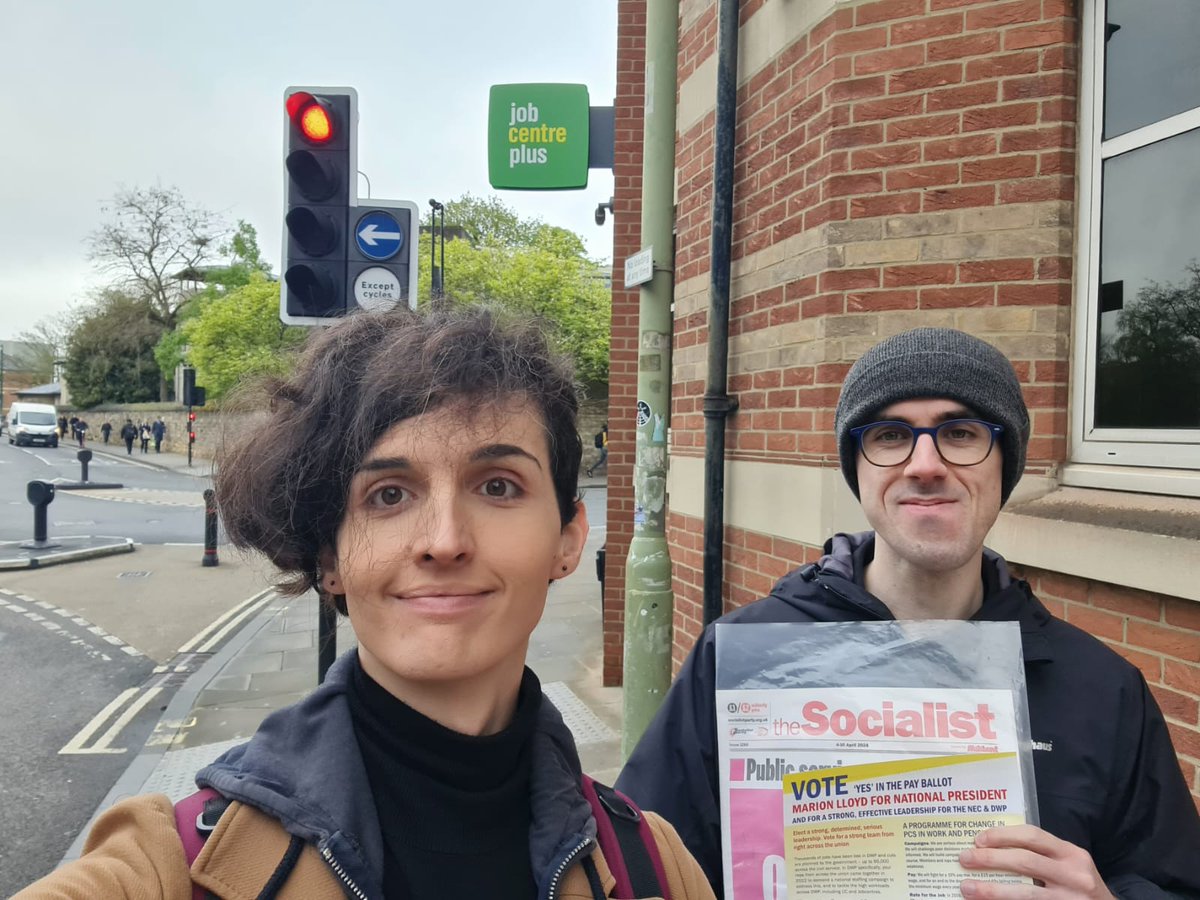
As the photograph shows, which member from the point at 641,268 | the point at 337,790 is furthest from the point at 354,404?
the point at 641,268

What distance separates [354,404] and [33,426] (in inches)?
1997

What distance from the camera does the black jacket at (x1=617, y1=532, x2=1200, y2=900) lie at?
1.42 metres

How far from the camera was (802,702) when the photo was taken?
4.57 feet

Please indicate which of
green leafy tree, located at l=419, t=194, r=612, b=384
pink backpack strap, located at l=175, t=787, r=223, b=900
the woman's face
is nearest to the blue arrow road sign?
the woman's face

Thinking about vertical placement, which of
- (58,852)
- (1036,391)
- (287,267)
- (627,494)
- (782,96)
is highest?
(782,96)

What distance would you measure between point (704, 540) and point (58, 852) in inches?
138

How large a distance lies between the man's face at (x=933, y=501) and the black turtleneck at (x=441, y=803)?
2.67ft

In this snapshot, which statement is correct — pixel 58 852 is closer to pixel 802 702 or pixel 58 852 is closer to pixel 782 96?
pixel 802 702

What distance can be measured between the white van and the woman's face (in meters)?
50.5

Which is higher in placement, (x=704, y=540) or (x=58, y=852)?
(x=704, y=540)

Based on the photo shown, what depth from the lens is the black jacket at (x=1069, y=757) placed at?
1.42 meters

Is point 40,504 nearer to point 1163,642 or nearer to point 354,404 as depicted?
point 354,404

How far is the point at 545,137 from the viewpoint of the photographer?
6734mm

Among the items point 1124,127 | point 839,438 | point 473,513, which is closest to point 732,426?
point 1124,127
